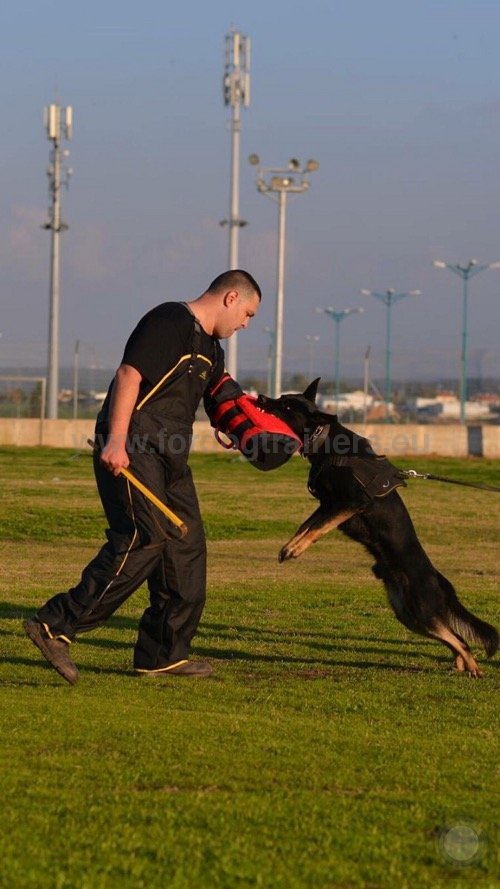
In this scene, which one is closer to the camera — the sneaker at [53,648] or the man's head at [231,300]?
the sneaker at [53,648]

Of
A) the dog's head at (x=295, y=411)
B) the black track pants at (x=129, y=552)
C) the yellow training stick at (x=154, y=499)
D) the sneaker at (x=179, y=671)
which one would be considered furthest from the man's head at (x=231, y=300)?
the sneaker at (x=179, y=671)

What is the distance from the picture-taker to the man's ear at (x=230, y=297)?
6.90m

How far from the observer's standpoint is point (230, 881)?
11.9 feet

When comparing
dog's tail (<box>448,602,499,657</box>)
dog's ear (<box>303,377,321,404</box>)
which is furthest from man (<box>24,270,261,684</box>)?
dog's tail (<box>448,602,499,657</box>)

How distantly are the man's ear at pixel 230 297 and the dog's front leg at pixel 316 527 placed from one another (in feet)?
4.64

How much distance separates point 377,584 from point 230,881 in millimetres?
8480

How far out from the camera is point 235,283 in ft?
22.7

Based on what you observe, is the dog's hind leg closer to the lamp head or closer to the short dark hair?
the short dark hair

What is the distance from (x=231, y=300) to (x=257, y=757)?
2.59 meters

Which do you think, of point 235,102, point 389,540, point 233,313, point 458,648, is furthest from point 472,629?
point 235,102

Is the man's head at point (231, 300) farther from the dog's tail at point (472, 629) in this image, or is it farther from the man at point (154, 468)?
the dog's tail at point (472, 629)

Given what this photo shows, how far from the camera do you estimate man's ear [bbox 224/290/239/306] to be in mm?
6902

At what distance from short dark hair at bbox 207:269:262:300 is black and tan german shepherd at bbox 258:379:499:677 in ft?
3.93

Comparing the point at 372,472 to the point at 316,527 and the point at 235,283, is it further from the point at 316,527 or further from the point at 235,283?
the point at 235,283
